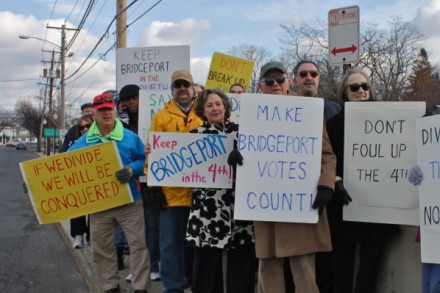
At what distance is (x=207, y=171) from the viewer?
3.86 metres

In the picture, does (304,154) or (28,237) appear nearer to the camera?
(304,154)

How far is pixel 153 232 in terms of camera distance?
5.23 metres

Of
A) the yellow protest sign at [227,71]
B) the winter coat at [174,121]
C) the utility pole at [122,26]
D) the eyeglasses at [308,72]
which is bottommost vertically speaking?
the winter coat at [174,121]

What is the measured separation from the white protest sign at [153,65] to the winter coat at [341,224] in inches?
143

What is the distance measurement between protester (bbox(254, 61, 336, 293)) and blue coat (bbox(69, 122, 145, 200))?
5.43ft

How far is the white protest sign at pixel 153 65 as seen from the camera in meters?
7.00

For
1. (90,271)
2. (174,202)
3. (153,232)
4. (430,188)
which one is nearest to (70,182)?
(153,232)

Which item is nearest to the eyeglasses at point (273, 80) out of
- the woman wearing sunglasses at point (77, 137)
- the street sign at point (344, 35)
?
the street sign at point (344, 35)

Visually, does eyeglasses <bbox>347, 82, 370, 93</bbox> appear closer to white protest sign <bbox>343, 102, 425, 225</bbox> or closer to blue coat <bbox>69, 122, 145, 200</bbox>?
white protest sign <bbox>343, 102, 425, 225</bbox>

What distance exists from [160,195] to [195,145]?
54 cm

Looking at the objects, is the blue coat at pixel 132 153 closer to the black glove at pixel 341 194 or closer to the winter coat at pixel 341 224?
the winter coat at pixel 341 224

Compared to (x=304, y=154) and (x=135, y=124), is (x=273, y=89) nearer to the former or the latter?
(x=304, y=154)

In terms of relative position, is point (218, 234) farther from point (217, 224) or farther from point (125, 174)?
point (125, 174)

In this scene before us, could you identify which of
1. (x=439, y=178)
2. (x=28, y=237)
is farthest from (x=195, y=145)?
(x=28, y=237)
